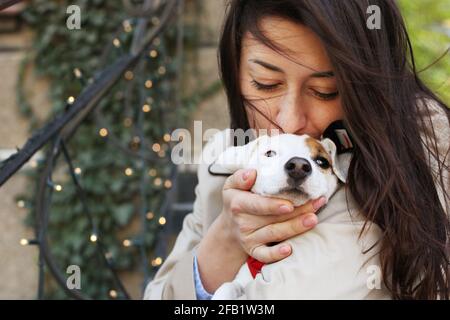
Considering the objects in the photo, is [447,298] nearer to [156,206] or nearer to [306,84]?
[306,84]

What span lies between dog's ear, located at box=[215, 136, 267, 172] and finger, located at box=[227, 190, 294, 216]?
0.09 meters

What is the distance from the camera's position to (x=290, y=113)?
1464 millimetres

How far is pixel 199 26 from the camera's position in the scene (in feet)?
11.8

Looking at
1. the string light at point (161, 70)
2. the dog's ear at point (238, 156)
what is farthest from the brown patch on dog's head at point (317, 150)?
the string light at point (161, 70)

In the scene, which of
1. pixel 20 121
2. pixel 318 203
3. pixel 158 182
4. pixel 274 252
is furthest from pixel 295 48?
pixel 20 121

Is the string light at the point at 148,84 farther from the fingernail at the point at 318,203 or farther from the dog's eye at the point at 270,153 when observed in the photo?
the fingernail at the point at 318,203

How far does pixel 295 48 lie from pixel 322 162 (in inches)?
10.7

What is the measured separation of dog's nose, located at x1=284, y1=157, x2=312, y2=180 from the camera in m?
1.30

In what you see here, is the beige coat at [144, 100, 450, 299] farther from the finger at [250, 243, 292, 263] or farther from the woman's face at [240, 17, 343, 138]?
the woman's face at [240, 17, 343, 138]

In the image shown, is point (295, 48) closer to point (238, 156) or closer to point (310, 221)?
point (238, 156)

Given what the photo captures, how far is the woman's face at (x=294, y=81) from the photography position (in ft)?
4.74

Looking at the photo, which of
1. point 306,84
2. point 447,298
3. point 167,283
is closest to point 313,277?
point 447,298

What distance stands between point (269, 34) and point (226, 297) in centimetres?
63

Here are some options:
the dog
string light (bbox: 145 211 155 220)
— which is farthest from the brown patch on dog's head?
string light (bbox: 145 211 155 220)
